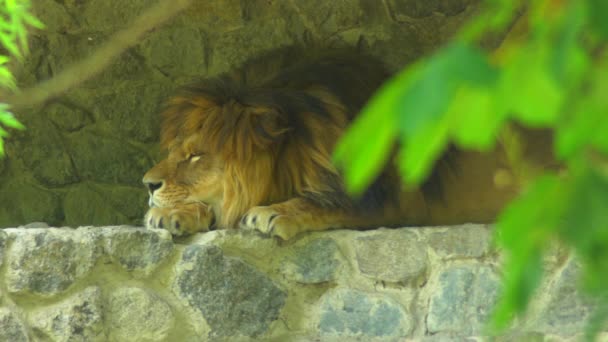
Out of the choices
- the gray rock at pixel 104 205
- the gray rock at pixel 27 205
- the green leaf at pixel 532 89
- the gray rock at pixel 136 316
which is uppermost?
the green leaf at pixel 532 89

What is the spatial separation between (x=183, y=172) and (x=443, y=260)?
96 cm

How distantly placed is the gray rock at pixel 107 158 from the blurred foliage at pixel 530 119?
441 centimetres

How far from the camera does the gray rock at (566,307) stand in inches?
109

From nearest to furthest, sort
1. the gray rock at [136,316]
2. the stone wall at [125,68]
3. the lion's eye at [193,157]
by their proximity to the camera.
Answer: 1. the gray rock at [136,316]
2. the lion's eye at [193,157]
3. the stone wall at [125,68]

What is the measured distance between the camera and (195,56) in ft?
15.8

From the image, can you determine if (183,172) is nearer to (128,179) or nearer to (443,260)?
(443,260)

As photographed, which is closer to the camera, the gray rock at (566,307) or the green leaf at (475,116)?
the green leaf at (475,116)

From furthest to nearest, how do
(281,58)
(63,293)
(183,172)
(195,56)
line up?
1. (195,56)
2. (281,58)
3. (183,172)
4. (63,293)

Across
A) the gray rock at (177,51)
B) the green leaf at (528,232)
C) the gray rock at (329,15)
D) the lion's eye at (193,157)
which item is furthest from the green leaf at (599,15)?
the gray rock at (177,51)

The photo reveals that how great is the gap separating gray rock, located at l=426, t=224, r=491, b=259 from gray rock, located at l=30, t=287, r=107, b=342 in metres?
1.05

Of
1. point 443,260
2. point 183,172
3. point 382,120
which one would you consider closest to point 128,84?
point 183,172

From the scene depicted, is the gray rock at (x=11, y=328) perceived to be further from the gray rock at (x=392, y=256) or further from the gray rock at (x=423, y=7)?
the gray rock at (x=423, y=7)

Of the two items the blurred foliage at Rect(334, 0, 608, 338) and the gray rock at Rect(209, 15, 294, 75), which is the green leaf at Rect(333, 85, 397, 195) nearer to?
the blurred foliage at Rect(334, 0, 608, 338)

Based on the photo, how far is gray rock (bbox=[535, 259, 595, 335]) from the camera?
276cm
